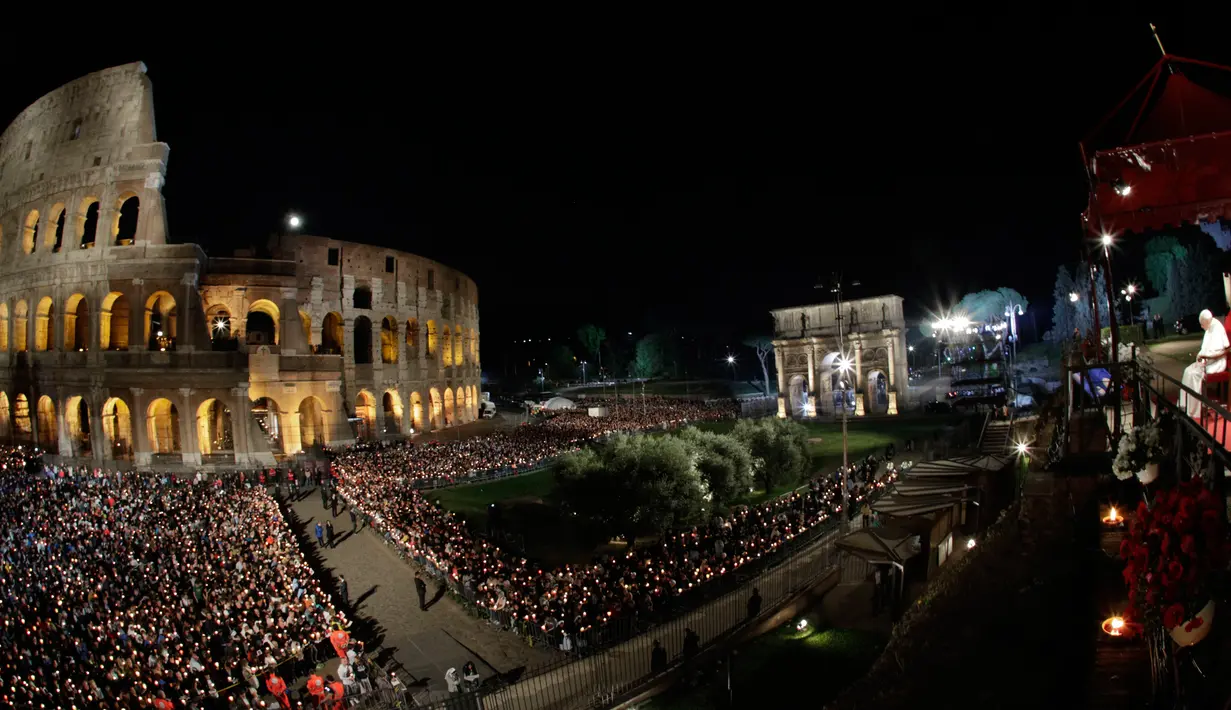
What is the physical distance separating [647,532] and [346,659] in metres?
10.8

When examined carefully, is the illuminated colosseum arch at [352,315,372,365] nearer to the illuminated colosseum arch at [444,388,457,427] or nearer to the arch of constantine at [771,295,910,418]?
the illuminated colosseum arch at [444,388,457,427]

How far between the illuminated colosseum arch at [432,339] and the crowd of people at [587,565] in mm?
26475

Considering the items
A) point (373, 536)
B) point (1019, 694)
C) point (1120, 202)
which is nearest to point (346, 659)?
point (373, 536)

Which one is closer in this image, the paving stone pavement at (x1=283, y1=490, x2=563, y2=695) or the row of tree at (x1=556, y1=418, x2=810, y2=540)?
the paving stone pavement at (x1=283, y1=490, x2=563, y2=695)

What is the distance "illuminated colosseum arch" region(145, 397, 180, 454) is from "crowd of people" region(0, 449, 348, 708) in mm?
14305

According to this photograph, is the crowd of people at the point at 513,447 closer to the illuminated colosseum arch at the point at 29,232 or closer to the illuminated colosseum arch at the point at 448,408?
the illuminated colosseum arch at the point at 448,408

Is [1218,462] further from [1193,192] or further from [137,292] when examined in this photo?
[137,292]

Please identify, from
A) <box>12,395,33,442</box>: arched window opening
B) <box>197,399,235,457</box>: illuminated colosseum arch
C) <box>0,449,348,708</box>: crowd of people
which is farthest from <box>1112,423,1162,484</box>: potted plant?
<box>12,395,33,442</box>: arched window opening

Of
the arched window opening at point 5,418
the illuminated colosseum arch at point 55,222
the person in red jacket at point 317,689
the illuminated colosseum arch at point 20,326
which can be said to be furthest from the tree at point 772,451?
the arched window opening at point 5,418

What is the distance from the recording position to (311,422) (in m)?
38.9

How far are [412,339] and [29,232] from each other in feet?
74.7

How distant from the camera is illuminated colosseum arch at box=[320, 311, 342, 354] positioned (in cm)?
4350

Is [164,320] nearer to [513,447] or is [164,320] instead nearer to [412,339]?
[412,339]

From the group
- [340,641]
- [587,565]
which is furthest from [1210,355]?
[587,565]
